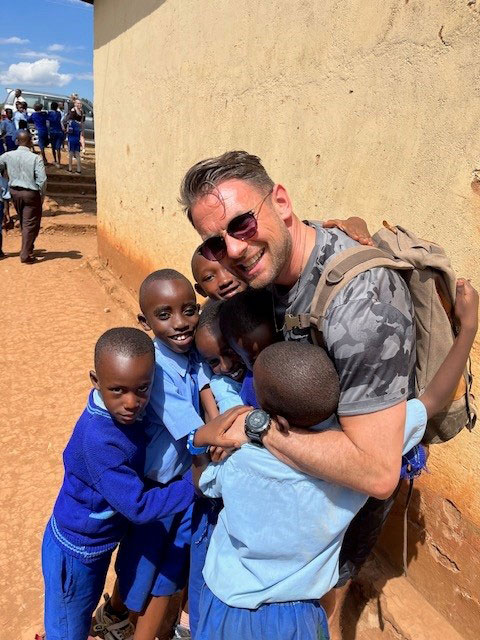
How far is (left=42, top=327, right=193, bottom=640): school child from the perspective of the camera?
5.43 ft

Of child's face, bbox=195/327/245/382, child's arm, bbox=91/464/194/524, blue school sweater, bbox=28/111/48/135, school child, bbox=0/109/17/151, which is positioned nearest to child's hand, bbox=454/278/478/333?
child's face, bbox=195/327/245/382

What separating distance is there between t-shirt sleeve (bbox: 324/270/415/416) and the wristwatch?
21 centimetres

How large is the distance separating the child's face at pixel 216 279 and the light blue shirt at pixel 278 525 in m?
0.87

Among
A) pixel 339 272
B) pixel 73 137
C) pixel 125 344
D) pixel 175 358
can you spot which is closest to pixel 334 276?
pixel 339 272

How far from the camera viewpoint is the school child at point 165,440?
184cm

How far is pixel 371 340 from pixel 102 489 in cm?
107

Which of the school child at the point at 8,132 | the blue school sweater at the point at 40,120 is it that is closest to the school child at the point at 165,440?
the school child at the point at 8,132

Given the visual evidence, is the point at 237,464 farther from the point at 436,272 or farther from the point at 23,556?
the point at 23,556

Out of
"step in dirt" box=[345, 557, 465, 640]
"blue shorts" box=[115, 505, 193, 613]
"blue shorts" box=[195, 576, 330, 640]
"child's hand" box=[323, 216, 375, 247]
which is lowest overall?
"step in dirt" box=[345, 557, 465, 640]

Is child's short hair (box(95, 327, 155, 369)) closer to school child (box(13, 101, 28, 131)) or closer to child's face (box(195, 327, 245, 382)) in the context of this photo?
child's face (box(195, 327, 245, 382))

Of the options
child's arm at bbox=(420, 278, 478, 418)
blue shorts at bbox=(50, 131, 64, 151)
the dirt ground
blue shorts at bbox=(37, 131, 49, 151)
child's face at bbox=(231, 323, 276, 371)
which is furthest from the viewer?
blue shorts at bbox=(50, 131, 64, 151)

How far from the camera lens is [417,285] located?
1468mm

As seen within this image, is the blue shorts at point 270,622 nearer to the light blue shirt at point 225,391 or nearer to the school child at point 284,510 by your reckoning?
the school child at point 284,510

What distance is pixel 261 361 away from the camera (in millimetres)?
1361
